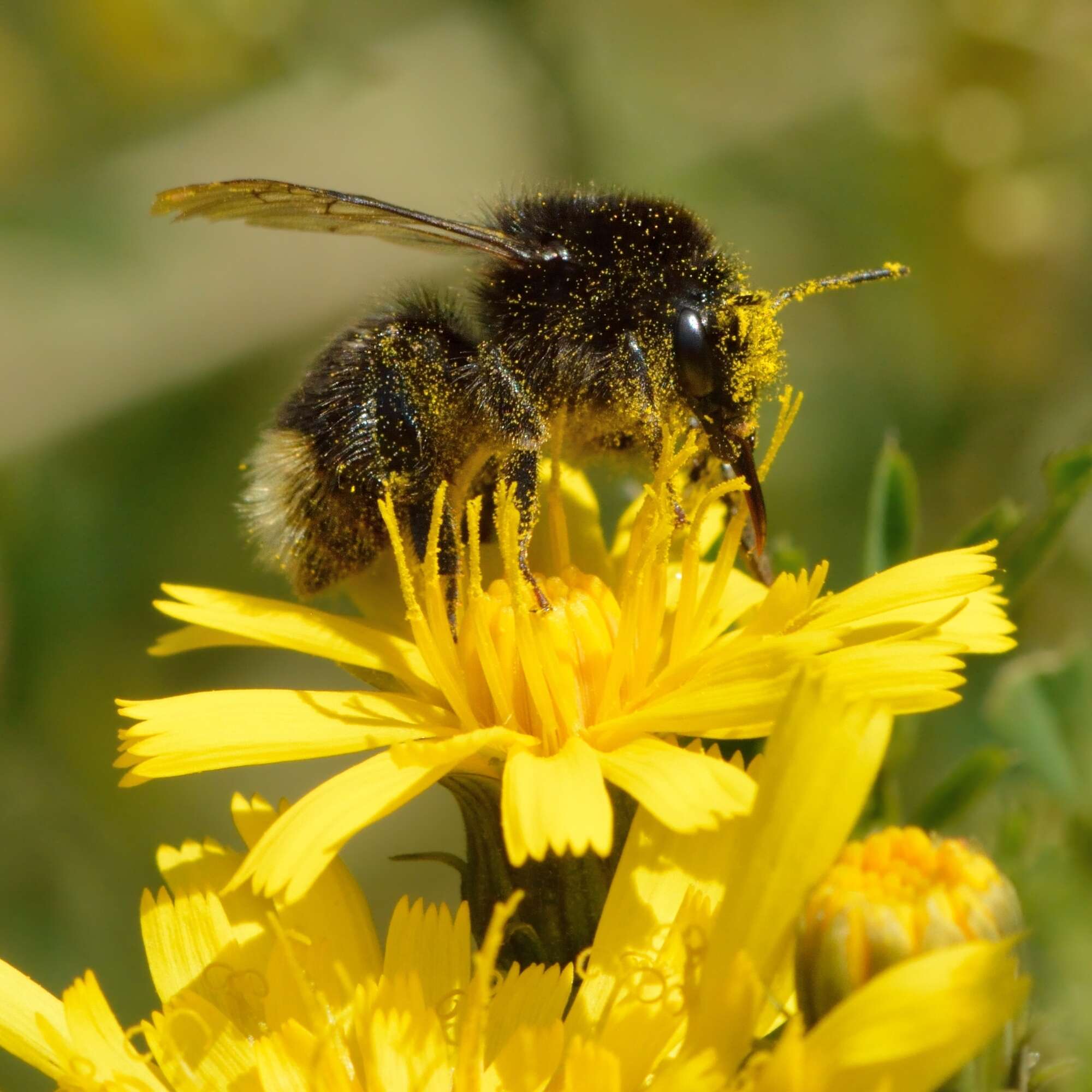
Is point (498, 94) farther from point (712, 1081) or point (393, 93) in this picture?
point (712, 1081)

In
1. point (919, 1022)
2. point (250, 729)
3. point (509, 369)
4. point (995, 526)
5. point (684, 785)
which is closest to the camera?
point (919, 1022)

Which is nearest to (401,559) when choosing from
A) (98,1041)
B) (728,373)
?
(728,373)

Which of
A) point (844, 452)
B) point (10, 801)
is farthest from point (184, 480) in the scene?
point (844, 452)

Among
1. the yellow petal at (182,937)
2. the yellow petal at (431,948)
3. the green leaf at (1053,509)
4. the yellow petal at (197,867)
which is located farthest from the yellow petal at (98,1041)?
the green leaf at (1053,509)

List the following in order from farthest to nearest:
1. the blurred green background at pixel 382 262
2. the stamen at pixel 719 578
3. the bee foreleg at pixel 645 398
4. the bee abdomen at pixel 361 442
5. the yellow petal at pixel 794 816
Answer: the blurred green background at pixel 382 262, the bee abdomen at pixel 361 442, the bee foreleg at pixel 645 398, the stamen at pixel 719 578, the yellow petal at pixel 794 816

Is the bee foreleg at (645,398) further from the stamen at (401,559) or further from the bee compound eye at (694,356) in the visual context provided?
the stamen at (401,559)

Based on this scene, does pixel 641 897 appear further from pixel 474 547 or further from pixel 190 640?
pixel 190 640

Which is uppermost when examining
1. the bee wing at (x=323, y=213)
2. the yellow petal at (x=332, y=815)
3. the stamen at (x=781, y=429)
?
the bee wing at (x=323, y=213)
